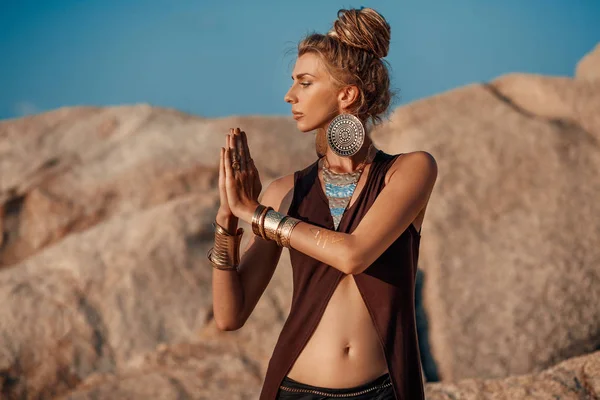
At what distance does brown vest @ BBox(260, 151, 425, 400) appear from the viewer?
3139mm

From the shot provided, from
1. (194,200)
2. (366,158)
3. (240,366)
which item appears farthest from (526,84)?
(366,158)

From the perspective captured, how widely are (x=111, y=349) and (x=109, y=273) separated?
2.67ft

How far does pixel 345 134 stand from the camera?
327cm

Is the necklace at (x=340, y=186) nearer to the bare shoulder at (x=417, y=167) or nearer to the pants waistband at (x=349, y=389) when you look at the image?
the bare shoulder at (x=417, y=167)

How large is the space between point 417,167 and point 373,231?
1.28 ft

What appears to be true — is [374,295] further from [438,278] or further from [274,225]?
[438,278]

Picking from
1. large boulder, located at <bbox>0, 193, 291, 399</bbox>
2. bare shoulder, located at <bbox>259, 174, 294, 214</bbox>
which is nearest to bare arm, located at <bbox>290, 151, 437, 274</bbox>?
bare shoulder, located at <bbox>259, 174, 294, 214</bbox>

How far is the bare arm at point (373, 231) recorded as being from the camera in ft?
9.89

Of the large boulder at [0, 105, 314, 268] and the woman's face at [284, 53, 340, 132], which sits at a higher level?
the large boulder at [0, 105, 314, 268]

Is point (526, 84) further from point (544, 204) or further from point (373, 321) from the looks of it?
point (373, 321)

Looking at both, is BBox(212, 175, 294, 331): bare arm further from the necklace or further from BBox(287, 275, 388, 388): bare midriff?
BBox(287, 275, 388, 388): bare midriff

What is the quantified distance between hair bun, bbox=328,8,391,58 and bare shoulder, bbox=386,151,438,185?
523 millimetres

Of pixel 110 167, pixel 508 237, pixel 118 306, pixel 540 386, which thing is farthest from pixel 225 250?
pixel 110 167

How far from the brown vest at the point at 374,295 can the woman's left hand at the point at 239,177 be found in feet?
0.97
